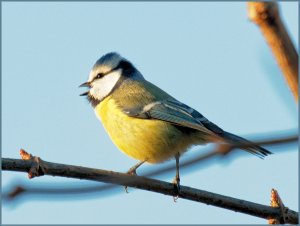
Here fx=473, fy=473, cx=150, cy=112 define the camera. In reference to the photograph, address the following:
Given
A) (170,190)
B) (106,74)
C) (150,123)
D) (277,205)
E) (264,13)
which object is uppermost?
(106,74)

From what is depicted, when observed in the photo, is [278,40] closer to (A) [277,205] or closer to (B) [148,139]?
(A) [277,205]

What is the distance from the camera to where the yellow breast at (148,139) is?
4207 millimetres

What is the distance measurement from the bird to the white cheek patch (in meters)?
0.02

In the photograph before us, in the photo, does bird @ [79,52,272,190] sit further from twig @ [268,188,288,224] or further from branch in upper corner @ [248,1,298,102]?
branch in upper corner @ [248,1,298,102]

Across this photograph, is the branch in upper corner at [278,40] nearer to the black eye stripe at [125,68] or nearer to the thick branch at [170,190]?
the thick branch at [170,190]

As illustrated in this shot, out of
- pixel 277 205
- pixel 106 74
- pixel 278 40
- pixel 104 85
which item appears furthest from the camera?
pixel 106 74

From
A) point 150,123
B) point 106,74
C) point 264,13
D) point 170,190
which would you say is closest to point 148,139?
point 150,123

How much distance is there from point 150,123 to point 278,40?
3.59 m

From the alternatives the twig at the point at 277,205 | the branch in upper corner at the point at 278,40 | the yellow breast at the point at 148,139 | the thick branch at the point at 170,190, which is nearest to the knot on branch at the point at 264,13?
the branch in upper corner at the point at 278,40

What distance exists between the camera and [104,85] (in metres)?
5.28

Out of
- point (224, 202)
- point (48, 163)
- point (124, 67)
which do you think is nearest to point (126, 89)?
point (124, 67)

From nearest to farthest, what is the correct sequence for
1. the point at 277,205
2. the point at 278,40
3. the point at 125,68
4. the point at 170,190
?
the point at 278,40, the point at 277,205, the point at 170,190, the point at 125,68

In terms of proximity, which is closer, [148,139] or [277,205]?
[277,205]

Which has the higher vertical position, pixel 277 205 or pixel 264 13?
pixel 264 13
